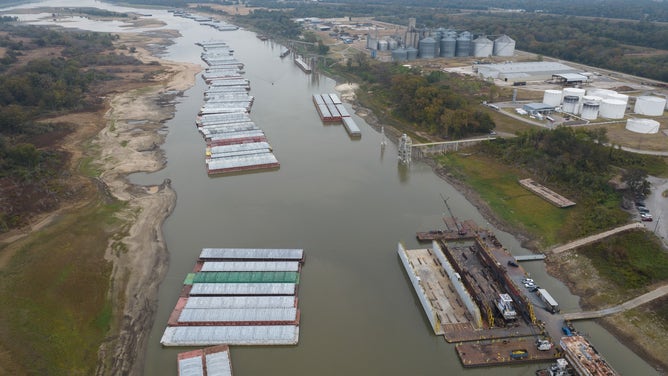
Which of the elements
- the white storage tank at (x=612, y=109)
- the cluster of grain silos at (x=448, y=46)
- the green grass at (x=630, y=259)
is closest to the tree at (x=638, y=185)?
the green grass at (x=630, y=259)

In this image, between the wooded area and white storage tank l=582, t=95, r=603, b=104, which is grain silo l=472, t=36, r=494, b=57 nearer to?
white storage tank l=582, t=95, r=603, b=104

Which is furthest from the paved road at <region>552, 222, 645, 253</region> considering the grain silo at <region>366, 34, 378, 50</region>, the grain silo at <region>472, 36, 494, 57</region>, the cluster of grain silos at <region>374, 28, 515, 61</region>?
the grain silo at <region>366, 34, 378, 50</region>

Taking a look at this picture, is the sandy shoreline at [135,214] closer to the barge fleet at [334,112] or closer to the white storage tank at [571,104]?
the barge fleet at [334,112]

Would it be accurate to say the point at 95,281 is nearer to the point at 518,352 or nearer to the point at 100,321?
the point at 100,321

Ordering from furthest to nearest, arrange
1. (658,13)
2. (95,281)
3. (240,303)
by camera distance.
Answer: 1. (658,13)
2. (95,281)
3. (240,303)

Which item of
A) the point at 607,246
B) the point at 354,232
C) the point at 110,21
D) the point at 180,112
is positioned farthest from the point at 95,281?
the point at 110,21

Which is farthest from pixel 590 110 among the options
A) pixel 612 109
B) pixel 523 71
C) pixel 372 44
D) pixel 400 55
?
pixel 372 44
